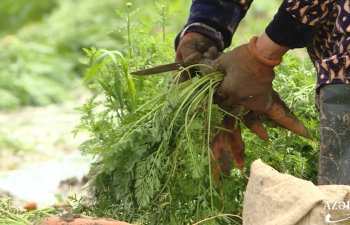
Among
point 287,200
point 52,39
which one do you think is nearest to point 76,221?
point 287,200

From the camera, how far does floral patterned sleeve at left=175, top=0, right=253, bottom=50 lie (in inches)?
157

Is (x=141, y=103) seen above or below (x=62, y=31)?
below

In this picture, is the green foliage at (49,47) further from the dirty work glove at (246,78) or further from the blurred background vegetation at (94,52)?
the dirty work glove at (246,78)

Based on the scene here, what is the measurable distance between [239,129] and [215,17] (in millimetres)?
512

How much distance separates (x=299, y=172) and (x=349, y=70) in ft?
2.78

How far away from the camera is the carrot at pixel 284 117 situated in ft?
12.4

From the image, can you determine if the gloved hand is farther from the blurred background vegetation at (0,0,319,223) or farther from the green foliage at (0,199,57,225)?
the green foliage at (0,199,57,225)

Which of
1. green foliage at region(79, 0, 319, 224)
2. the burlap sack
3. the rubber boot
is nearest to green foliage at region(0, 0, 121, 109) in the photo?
green foliage at region(79, 0, 319, 224)

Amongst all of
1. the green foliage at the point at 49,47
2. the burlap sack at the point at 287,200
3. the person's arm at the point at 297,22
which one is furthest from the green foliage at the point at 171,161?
the green foliage at the point at 49,47

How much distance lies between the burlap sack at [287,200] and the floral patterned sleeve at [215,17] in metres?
1.12

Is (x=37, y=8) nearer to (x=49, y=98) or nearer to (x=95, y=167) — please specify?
(x=49, y=98)

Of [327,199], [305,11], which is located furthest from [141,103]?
[327,199]

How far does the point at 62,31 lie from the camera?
36.6 ft

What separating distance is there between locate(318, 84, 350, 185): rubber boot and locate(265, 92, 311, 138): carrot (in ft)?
1.50
